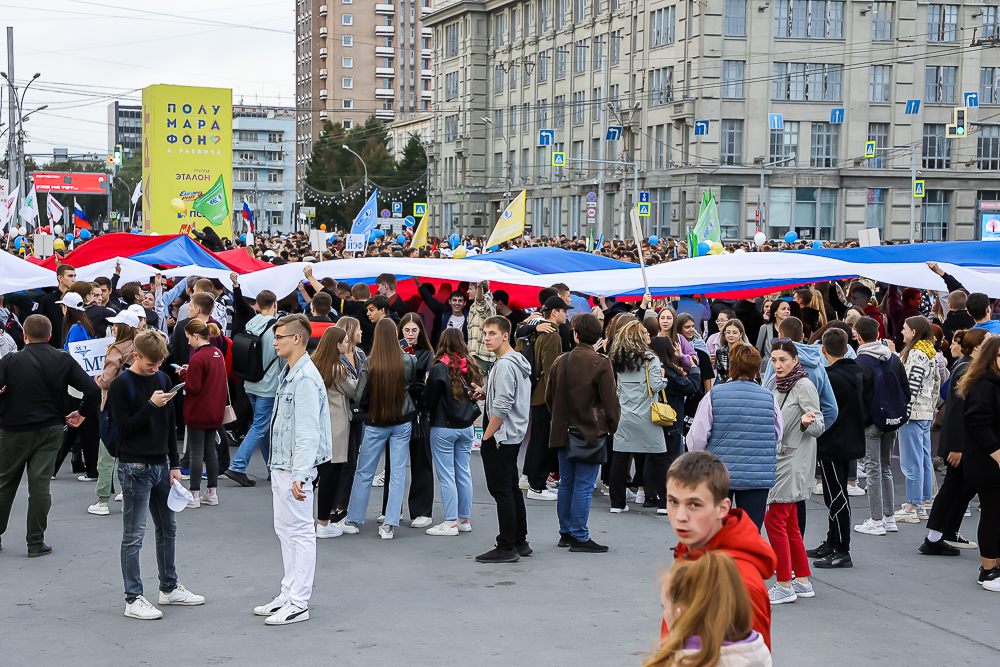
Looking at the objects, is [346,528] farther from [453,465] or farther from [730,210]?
[730,210]

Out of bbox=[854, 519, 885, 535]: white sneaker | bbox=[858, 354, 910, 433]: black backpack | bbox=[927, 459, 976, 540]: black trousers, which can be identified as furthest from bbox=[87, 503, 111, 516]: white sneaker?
bbox=[927, 459, 976, 540]: black trousers

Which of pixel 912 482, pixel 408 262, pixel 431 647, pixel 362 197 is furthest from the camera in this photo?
pixel 362 197

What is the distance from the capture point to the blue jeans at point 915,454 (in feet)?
31.9

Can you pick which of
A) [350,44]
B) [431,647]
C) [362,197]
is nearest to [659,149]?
[362,197]

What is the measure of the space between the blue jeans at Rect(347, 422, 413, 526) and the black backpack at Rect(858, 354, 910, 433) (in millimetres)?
3902

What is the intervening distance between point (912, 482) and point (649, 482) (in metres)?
2.35

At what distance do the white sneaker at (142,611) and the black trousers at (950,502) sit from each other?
227 inches

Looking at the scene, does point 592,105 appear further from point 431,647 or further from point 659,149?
point 431,647

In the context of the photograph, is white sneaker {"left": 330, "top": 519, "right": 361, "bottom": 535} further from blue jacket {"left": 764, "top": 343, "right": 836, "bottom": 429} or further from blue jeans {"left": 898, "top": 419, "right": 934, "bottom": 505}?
blue jeans {"left": 898, "top": 419, "right": 934, "bottom": 505}

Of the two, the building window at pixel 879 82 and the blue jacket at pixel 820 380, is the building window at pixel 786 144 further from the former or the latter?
the blue jacket at pixel 820 380

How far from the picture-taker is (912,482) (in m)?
9.80

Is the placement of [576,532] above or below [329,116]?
below

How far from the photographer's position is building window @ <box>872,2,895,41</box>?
56469mm

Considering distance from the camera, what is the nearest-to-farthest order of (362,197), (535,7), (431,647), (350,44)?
1. (431,647)
2. (535,7)
3. (362,197)
4. (350,44)
